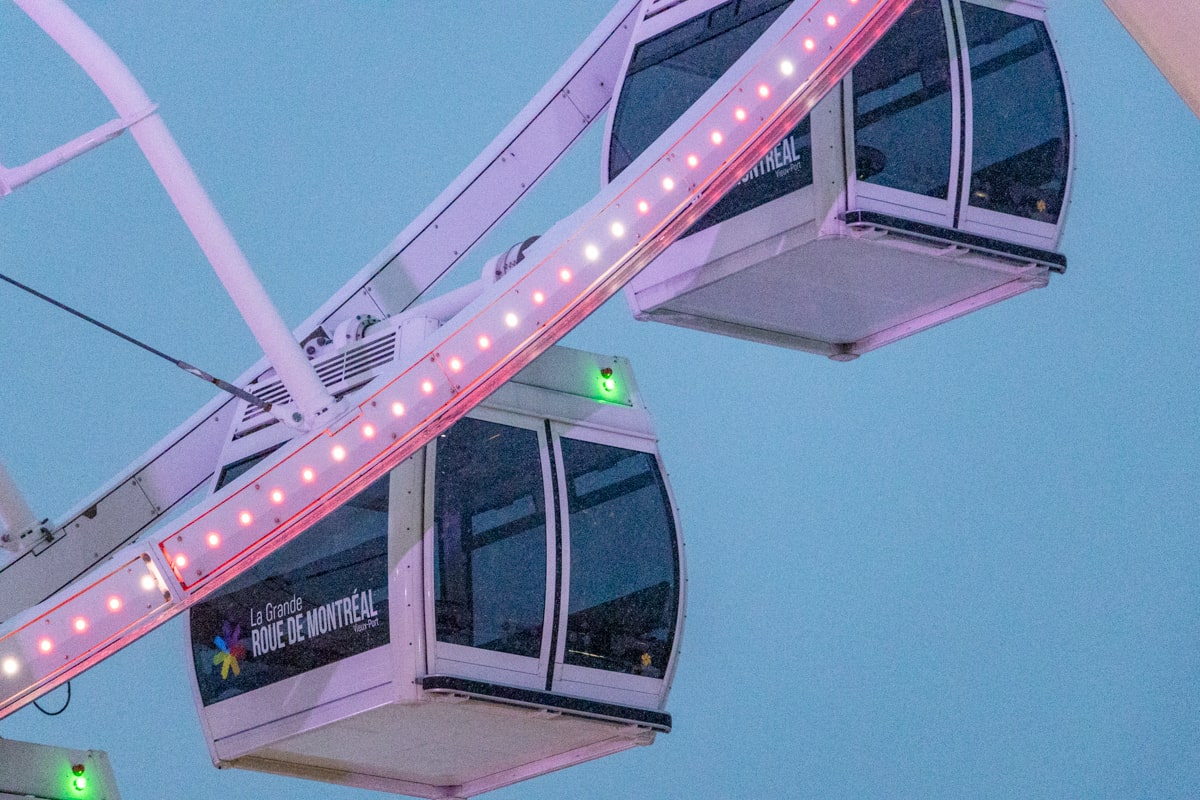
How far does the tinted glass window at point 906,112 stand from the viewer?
8477 mm

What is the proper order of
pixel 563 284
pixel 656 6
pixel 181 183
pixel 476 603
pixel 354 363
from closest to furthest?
1. pixel 563 284
2. pixel 181 183
3. pixel 476 603
4. pixel 354 363
5. pixel 656 6

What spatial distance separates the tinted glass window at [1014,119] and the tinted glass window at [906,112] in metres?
0.17

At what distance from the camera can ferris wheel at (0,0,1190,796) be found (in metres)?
6.30

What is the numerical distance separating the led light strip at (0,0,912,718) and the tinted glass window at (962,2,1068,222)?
248 centimetres

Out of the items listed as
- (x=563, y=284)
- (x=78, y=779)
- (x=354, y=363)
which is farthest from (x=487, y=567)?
(x=563, y=284)

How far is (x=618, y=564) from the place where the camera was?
8.69 meters

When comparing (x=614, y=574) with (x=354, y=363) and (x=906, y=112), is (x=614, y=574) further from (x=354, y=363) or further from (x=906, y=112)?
(x=906, y=112)

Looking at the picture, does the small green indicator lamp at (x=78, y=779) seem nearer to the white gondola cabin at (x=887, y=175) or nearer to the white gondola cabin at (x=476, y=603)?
the white gondola cabin at (x=476, y=603)

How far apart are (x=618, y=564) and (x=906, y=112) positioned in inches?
92.4

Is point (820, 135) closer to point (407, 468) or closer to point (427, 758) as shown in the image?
point (407, 468)

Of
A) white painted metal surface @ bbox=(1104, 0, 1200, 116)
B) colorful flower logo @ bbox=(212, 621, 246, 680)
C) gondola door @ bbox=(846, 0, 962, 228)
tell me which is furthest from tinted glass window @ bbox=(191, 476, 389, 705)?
white painted metal surface @ bbox=(1104, 0, 1200, 116)

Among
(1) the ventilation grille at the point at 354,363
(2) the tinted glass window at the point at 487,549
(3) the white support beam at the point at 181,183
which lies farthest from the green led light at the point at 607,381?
(3) the white support beam at the point at 181,183

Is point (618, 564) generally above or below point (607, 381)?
below

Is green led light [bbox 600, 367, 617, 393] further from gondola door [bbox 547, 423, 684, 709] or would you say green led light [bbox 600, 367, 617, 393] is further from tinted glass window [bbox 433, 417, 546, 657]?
tinted glass window [bbox 433, 417, 546, 657]
